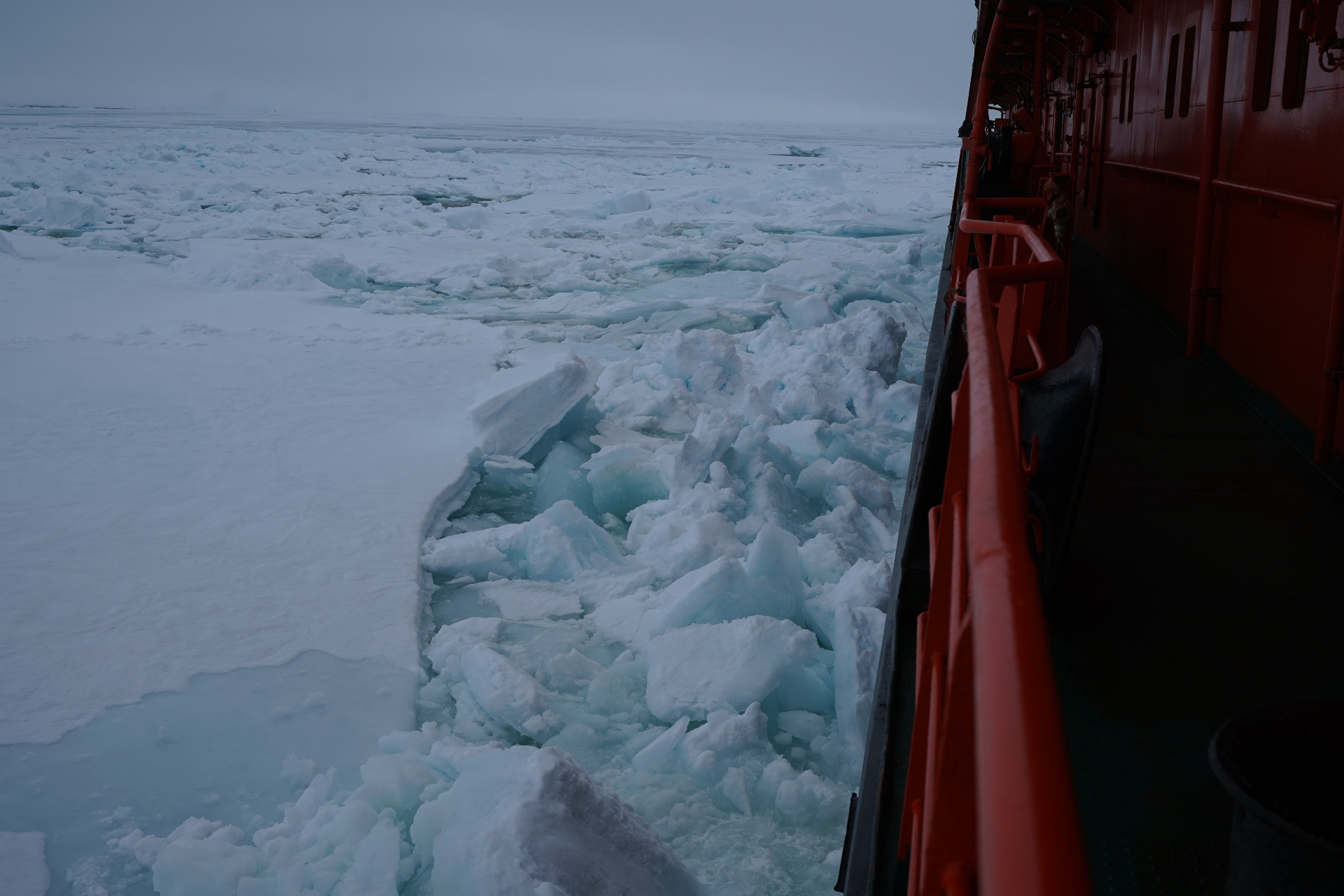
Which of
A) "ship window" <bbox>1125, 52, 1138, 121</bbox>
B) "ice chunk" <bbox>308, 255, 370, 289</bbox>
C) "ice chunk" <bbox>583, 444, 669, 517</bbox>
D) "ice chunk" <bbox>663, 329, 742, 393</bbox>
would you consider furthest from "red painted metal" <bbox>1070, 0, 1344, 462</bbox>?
"ice chunk" <bbox>308, 255, 370, 289</bbox>

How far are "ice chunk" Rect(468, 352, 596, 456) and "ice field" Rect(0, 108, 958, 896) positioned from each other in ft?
0.09

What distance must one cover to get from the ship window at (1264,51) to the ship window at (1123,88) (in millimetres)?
3844

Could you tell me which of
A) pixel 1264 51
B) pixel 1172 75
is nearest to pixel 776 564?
pixel 1264 51

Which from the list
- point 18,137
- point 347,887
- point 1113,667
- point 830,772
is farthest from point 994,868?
point 18,137

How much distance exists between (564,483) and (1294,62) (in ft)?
13.2

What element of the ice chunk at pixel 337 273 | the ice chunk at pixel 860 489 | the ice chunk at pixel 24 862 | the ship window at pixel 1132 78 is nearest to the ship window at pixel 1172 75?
the ship window at pixel 1132 78

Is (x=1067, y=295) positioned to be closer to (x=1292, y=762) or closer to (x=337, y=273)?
(x=1292, y=762)

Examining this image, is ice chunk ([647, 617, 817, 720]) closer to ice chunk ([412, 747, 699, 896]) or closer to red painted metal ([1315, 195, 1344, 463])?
ice chunk ([412, 747, 699, 896])

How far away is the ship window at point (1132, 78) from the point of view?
23.7 ft

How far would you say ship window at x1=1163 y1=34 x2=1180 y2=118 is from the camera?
19.6ft

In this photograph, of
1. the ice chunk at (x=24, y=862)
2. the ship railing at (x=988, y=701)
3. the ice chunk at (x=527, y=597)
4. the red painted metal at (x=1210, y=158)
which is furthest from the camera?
the ice chunk at (x=527, y=597)

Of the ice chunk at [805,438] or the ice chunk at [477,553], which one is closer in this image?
the ice chunk at [477,553]

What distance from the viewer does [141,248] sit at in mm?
15383

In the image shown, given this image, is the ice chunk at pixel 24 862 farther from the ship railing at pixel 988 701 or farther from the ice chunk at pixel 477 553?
the ship railing at pixel 988 701
